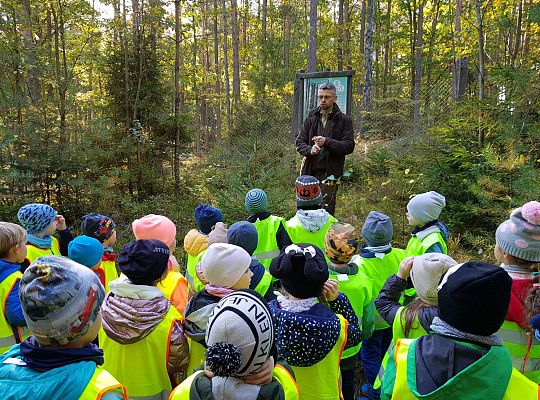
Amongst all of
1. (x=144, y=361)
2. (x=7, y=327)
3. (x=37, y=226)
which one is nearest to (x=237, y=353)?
(x=144, y=361)

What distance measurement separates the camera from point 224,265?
252 cm

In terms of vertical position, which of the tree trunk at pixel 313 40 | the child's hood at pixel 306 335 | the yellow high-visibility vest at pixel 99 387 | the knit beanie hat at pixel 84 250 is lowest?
the child's hood at pixel 306 335

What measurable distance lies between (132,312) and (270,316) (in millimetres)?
1114

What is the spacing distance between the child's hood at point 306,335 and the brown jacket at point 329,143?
11.9 ft

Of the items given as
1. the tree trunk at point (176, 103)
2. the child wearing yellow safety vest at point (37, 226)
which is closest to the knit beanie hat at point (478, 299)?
the child wearing yellow safety vest at point (37, 226)

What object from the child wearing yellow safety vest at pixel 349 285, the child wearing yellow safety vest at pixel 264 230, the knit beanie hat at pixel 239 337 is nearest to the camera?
the knit beanie hat at pixel 239 337

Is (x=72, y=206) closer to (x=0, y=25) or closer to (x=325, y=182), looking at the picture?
(x=0, y=25)

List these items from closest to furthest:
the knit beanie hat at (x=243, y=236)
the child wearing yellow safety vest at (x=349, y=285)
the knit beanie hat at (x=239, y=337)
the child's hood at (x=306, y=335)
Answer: the knit beanie hat at (x=239, y=337)
the child's hood at (x=306, y=335)
the child wearing yellow safety vest at (x=349, y=285)
the knit beanie hat at (x=243, y=236)

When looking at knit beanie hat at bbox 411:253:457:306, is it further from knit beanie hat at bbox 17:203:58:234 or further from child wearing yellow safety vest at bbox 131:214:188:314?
knit beanie hat at bbox 17:203:58:234

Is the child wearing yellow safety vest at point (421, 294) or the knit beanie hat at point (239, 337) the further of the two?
the child wearing yellow safety vest at point (421, 294)

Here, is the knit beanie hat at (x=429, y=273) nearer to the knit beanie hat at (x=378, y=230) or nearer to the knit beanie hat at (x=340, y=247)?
the knit beanie hat at (x=340, y=247)

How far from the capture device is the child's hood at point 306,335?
2297mm

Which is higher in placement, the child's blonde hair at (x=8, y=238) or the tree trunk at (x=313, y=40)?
the tree trunk at (x=313, y=40)

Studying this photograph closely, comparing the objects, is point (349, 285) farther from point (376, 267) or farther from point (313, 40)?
point (313, 40)
